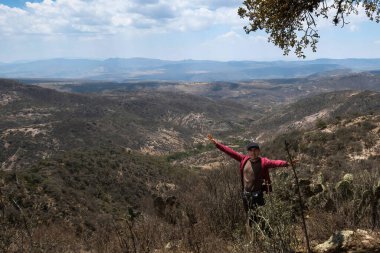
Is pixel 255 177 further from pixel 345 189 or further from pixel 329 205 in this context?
pixel 345 189

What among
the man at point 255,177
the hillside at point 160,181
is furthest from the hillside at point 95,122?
the man at point 255,177

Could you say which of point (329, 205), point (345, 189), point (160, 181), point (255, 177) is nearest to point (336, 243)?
point (255, 177)

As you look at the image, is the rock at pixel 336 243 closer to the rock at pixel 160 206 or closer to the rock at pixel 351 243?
the rock at pixel 351 243

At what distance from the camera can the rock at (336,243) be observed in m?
5.21

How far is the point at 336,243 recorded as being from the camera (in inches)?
207

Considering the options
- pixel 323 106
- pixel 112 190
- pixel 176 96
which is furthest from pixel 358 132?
pixel 176 96

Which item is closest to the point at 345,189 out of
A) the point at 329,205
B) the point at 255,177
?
the point at 329,205

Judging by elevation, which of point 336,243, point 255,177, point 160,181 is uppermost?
point 255,177

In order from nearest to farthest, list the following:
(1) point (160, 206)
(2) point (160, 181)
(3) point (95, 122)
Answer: (1) point (160, 206), (2) point (160, 181), (3) point (95, 122)

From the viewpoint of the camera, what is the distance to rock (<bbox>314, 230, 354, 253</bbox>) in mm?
5211

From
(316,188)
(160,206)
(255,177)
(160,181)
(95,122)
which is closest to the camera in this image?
(255,177)

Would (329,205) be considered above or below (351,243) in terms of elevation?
below

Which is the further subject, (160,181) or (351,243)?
(160,181)

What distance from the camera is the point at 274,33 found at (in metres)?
7.53
